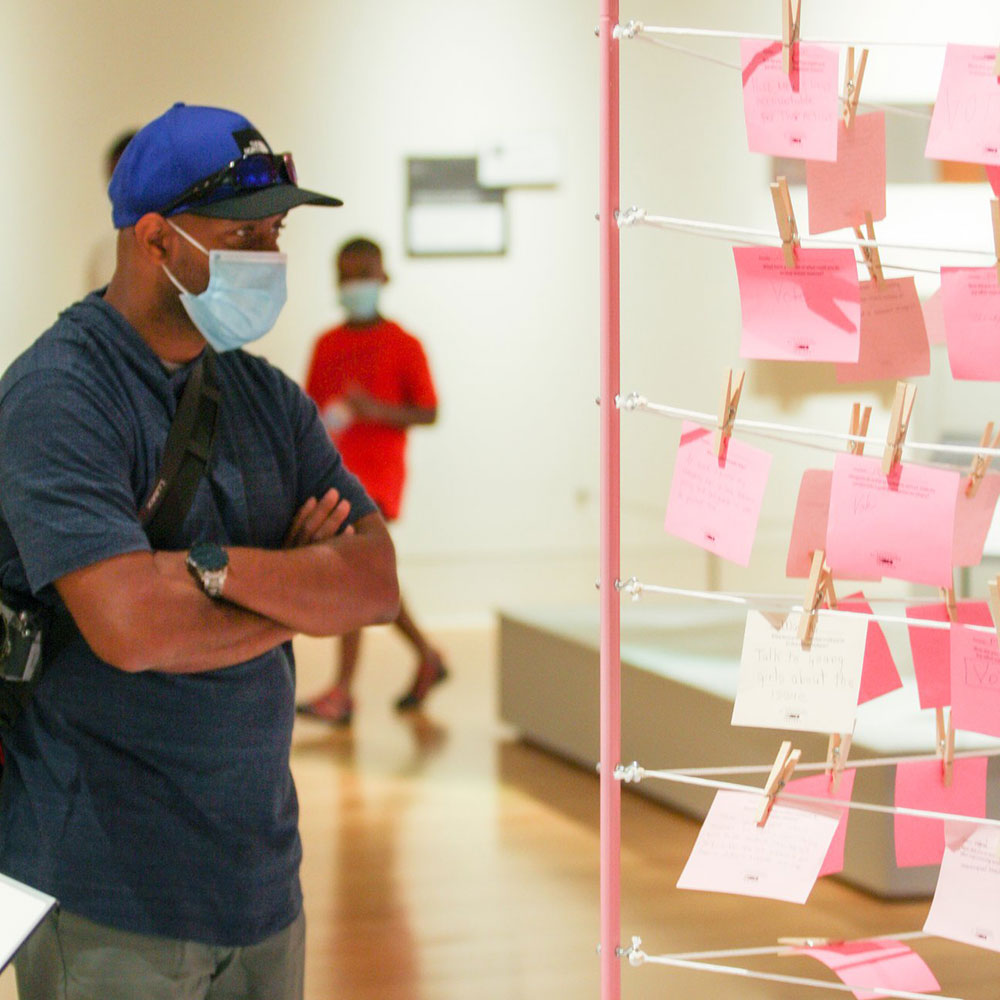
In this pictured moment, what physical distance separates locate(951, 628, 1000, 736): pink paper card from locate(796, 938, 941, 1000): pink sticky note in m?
0.25

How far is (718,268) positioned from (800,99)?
567 cm

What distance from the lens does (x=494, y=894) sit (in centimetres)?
354

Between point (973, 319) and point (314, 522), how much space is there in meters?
0.76

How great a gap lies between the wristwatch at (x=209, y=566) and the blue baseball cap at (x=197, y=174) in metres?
0.35

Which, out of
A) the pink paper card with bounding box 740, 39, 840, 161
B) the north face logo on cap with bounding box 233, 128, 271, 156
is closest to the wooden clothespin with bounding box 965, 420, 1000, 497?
the pink paper card with bounding box 740, 39, 840, 161

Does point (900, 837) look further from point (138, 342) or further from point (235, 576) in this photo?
point (138, 342)

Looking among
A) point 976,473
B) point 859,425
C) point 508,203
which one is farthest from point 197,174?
point 508,203

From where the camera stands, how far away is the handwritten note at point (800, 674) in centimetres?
142

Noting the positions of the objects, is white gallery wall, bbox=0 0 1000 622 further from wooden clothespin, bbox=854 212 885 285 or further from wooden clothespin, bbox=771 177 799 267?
wooden clothespin, bbox=771 177 799 267

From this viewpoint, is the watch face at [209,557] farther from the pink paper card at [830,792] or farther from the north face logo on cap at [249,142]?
the pink paper card at [830,792]

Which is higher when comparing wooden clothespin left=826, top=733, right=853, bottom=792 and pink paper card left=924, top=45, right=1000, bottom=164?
pink paper card left=924, top=45, right=1000, bottom=164

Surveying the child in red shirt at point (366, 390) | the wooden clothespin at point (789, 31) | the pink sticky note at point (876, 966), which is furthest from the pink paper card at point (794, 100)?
the child in red shirt at point (366, 390)

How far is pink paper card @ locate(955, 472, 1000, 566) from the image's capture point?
4.83 ft

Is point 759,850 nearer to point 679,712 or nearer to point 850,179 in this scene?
point 850,179
